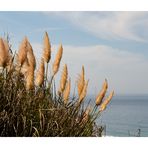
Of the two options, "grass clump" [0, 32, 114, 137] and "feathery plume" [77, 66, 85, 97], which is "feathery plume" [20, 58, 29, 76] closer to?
"grass clump" [0, 32, 114, 137]

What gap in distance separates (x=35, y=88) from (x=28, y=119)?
0.61 feet

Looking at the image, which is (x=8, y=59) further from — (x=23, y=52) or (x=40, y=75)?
(x=40, y=75)

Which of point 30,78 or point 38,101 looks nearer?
point 30,78

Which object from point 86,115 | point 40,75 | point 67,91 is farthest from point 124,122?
point 40,75

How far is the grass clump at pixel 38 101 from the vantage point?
2186 mm

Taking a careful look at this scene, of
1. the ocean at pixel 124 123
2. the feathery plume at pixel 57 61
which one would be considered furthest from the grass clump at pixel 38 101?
the ocean at pixel 124 123

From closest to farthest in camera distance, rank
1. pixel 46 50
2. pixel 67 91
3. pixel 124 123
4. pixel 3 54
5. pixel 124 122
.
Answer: pixel 3 54 < pixel 46 50 < pixel 67 91 < pixel 124 123 < pixel 124 122

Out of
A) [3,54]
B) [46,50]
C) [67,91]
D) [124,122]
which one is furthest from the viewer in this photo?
[124,122]

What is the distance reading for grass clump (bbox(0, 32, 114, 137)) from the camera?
2.19m

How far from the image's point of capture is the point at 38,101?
90.1 inches

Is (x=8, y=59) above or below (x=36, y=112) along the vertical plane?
Answer: above

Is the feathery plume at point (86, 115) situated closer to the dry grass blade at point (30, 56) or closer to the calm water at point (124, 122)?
the calm water at point (124, 122)

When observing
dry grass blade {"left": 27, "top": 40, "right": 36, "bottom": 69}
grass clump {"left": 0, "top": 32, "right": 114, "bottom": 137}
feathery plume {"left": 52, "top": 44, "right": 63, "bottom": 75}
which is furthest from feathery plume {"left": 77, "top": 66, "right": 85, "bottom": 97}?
dry grass blade {"left": 27, "top": 40, "right": 36, "bottom": 69}

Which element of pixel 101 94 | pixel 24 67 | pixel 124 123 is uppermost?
pixel 24 67
